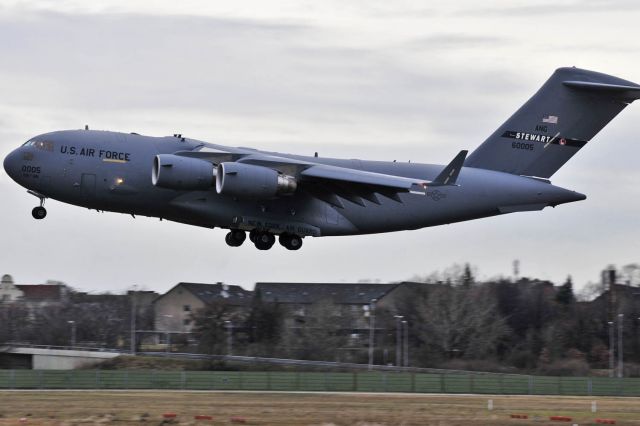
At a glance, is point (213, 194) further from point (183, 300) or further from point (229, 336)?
point (183, 300)

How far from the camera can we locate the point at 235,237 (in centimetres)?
2605

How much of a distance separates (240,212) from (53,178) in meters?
3.74

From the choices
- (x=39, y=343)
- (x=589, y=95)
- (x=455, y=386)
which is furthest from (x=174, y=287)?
(x=589, y=95)

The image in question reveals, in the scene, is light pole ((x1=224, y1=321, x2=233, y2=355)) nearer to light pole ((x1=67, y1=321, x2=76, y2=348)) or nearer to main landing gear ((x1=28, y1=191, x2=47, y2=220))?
light pole ((x1=67, y1=321, x2=76, y2=348))

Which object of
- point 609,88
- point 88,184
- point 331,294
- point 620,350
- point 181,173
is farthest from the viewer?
point 331,294

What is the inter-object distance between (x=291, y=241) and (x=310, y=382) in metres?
5.84

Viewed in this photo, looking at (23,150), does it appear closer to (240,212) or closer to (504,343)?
(240,212)

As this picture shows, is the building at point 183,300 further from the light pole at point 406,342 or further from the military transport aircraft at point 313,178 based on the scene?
the military transport aircraft at point 313,178

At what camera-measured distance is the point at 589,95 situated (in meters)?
27.7

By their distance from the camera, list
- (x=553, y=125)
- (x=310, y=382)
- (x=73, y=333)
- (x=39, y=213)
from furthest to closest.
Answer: (x=73, y=333)
(x=310, y=382)
(x=553, y=125)
(x=39, y=213)

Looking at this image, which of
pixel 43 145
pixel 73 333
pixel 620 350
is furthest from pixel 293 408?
pixel 73 333

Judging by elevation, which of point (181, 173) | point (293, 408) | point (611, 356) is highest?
point (181, 173)

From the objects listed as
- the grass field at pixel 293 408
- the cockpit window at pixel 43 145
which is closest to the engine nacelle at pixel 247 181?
the cockpit window at pixel 43 145

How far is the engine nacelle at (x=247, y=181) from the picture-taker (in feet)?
78.2
